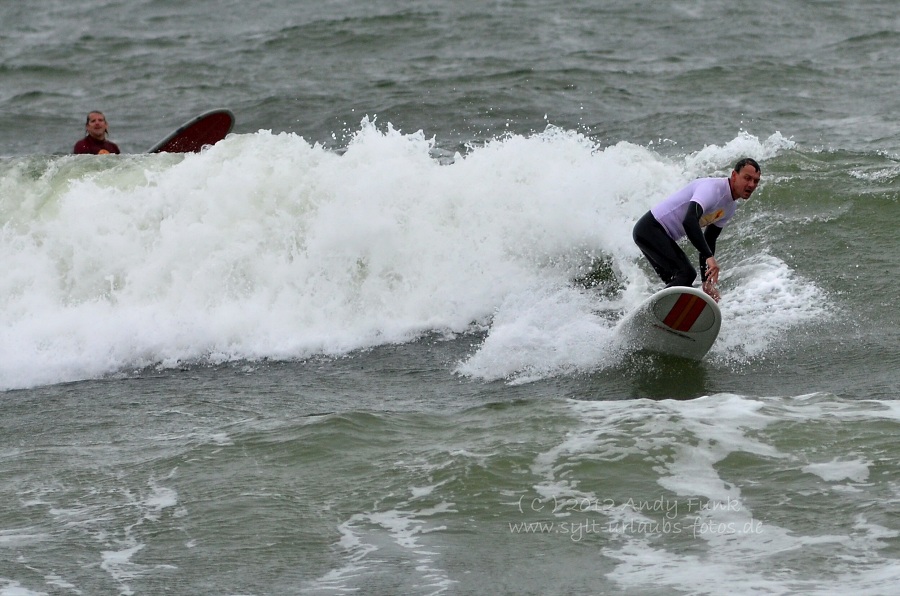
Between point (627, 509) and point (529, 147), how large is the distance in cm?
670

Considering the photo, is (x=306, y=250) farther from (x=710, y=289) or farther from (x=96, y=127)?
(x=710, y=289)

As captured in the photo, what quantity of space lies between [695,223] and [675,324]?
793mm

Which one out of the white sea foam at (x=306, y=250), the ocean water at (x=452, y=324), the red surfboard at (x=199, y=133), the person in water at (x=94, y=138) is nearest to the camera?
the ocean water at (x=452, y=324)

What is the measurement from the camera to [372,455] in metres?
6.94

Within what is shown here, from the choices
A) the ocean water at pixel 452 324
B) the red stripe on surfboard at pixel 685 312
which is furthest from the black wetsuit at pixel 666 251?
the ocean water at pixel 452 324

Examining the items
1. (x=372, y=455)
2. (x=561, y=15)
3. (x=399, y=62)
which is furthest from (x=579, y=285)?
(x=561, y=15)

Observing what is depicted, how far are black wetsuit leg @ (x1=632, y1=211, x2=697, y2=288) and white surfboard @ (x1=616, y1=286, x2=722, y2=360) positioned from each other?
47 cm

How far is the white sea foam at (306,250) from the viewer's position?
1000cm

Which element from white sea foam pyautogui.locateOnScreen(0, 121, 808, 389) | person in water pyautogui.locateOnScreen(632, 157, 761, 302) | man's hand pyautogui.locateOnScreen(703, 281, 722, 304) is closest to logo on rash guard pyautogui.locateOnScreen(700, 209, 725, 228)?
person in water pyautogui.locateOnScreen(632, 157, 761, 302)

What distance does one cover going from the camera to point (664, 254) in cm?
902

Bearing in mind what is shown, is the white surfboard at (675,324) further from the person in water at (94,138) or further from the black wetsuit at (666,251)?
the person in water at (94,138)

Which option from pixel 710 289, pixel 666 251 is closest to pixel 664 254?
pixel 666 251

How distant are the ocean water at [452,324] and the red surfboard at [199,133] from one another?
112 centimetres

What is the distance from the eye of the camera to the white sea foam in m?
10.0
